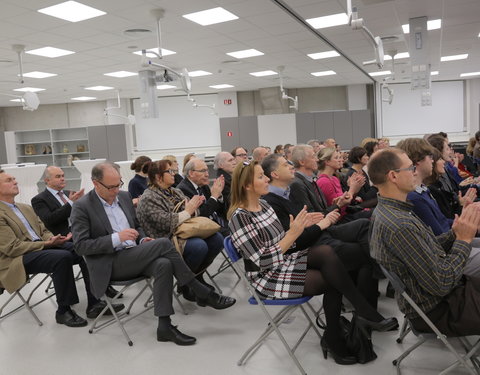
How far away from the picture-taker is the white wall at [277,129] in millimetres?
14117

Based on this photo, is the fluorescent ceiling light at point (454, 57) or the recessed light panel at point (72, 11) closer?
the recessed light panel at point (72, 11)

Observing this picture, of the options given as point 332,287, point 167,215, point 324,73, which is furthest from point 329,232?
point 324,73

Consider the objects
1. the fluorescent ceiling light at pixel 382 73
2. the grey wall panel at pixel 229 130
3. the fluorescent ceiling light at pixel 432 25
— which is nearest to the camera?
the fluorescent ceiling light at pixel 432 25

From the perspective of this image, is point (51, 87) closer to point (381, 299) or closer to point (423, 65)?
point (423, 65)

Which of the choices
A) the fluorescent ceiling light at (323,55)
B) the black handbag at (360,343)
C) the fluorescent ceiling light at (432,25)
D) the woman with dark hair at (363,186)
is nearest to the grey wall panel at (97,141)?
the fluorescent ceiling light at (323,55)

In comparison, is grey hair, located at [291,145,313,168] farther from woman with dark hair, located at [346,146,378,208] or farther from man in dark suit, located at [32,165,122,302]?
man in dark suit, located at [32,165,122,302]

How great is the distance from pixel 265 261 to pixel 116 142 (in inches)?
482

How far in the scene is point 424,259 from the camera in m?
1.96

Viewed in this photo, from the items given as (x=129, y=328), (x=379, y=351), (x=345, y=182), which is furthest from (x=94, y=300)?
(x=345, y=182)

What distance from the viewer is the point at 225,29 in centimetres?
721

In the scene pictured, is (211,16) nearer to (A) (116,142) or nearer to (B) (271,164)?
(B) (271,164)

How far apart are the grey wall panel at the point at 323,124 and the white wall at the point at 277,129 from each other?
747 millimetres

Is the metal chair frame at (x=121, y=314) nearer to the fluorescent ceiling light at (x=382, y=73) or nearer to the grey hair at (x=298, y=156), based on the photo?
the grey hair at (x=298, y=156)

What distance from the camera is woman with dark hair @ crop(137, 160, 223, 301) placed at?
3.49 m
